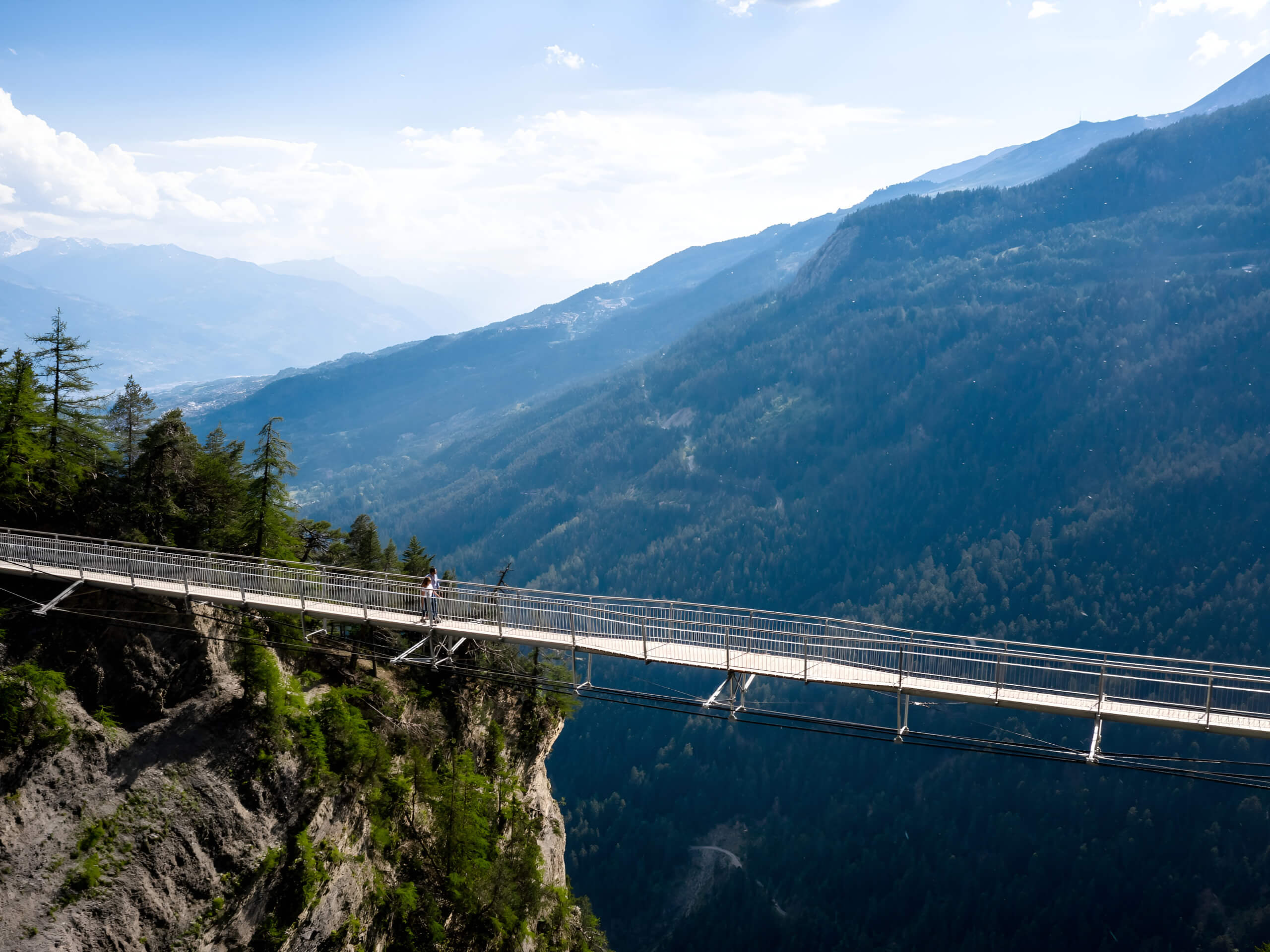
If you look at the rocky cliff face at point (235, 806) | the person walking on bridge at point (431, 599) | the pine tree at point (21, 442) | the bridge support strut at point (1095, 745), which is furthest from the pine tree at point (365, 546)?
the bridge support strut at point (1095, 745)

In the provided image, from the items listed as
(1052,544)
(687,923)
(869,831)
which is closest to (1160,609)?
(1052,544)

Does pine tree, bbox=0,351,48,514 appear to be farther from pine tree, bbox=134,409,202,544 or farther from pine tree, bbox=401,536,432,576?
pine tree, bbox=401,536,432,576

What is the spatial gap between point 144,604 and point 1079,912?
436ft

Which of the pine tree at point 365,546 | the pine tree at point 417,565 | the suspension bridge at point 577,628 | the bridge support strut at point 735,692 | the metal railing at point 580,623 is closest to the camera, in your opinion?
the suspension bridge at point 577,628

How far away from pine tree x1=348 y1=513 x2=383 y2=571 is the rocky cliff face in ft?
46.3

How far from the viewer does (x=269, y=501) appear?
35094mm

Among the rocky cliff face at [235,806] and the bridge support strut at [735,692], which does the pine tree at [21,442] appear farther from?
the bridge support strut at [735,692]

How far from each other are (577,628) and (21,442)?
2087cm

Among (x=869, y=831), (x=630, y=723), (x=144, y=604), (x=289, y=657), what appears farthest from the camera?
(x=630, y=723)

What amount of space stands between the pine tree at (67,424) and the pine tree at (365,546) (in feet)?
45.0

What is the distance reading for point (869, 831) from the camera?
139375 millimetres

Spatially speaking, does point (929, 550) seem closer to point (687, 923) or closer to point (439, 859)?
point (687, 923)

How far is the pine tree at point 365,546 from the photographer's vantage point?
47.0 meters

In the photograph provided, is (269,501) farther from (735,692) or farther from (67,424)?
(735,692)
